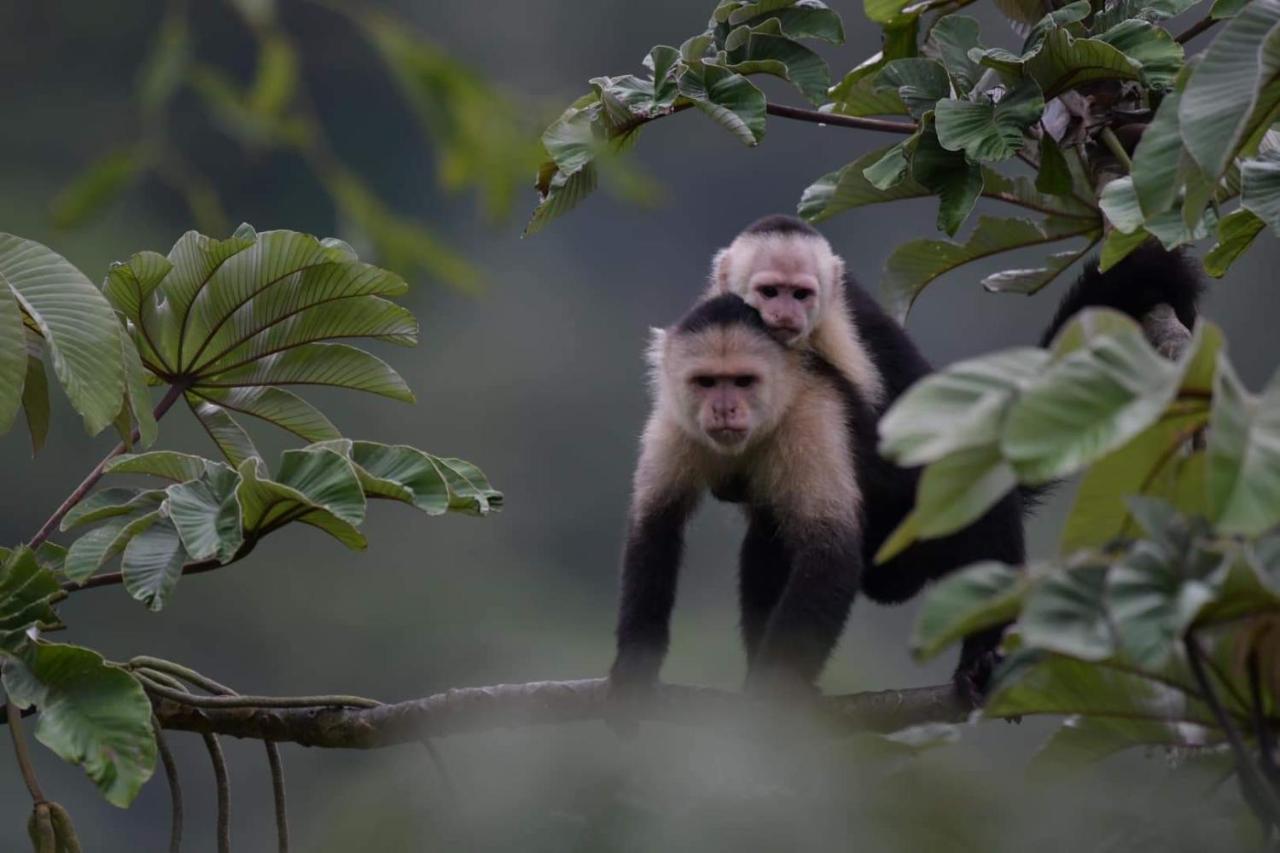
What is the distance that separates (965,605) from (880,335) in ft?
8.39

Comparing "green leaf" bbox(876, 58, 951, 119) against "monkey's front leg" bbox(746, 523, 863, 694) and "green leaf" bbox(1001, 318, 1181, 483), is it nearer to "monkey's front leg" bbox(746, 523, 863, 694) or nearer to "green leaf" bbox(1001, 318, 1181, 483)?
"monkey's front leg" bbox(746, 523, 863, 694)

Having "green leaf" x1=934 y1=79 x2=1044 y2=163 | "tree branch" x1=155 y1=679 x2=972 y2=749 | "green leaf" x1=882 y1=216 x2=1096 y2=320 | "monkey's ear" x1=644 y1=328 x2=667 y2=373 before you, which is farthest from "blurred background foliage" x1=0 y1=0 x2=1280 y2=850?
"green leaf" x1=934 y1=79 x2=1044 y2=163

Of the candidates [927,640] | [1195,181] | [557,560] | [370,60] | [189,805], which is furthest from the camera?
[370,60]

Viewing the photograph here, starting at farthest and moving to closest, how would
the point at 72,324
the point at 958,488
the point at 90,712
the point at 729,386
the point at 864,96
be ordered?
the point at 729,386 → the point at 864,96 → the point at 72,324 → the point at 90,712 → the point at 958,488

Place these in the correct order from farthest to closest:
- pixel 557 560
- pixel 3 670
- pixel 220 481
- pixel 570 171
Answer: pixel 557 560 < pixel 570 171 < pixel 220 481 < pixel 3 670

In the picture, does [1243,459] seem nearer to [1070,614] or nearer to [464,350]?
[1070,614]

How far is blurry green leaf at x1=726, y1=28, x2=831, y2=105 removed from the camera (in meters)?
2.98

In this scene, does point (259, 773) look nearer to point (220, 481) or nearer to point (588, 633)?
point (588, 633)

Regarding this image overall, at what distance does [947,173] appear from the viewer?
2.88 meters

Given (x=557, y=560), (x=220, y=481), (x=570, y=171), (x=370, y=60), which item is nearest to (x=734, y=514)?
(x=570, y=171)

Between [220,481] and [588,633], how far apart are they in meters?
13.0

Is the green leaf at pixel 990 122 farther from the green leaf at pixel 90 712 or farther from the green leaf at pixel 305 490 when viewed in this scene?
the green leaf at pixel 90 712

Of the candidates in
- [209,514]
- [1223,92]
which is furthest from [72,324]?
[1223,92]

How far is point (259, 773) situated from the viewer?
14930mm
